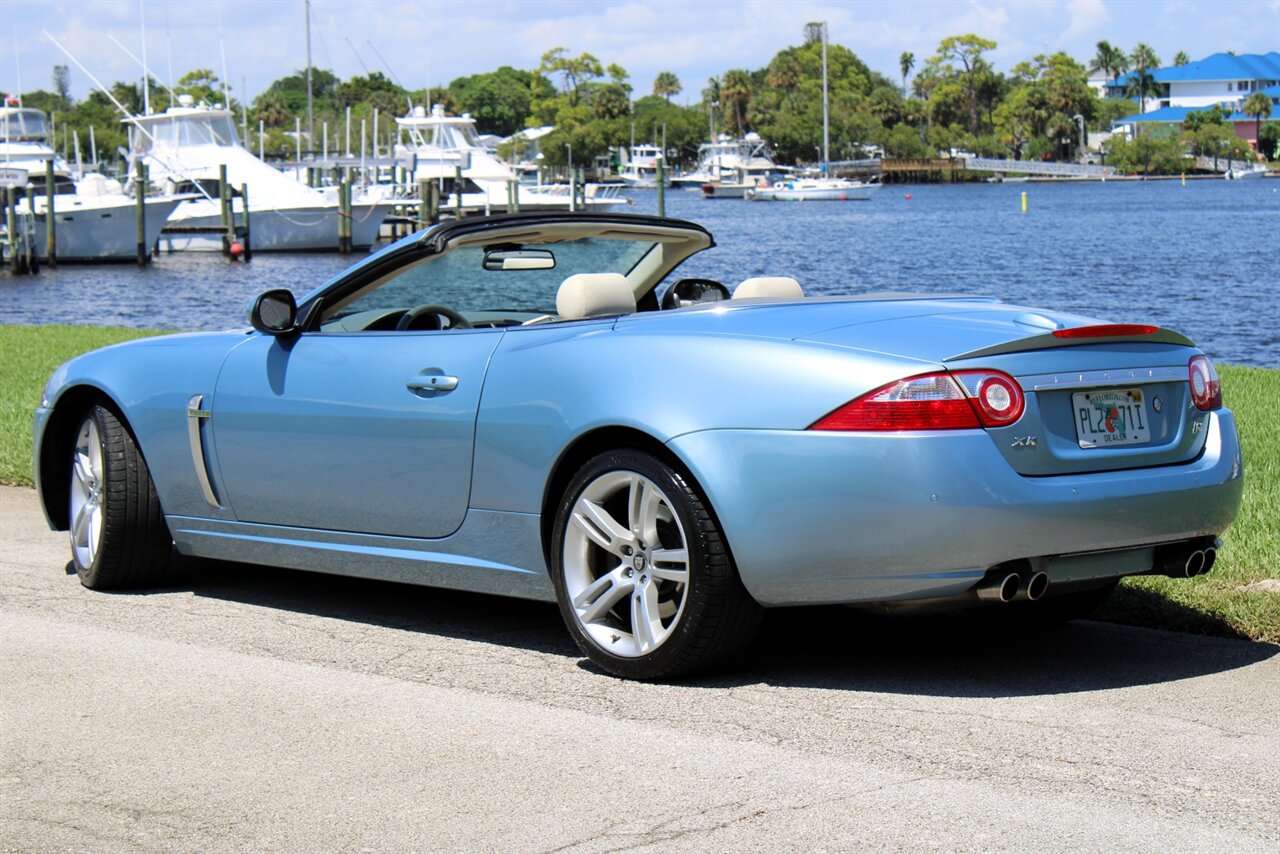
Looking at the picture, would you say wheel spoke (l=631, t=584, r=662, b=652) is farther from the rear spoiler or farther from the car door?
the rear spoiler

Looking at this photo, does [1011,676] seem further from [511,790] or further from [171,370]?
[171,370]

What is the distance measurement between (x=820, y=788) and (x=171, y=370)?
11.2ft

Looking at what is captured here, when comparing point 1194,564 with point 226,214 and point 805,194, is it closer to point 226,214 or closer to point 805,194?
point 226,214

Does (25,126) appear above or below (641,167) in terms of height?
below

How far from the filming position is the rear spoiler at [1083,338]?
15.5ft

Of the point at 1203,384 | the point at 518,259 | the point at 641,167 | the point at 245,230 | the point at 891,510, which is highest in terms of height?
the point at 641,167

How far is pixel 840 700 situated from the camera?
4.84 meters

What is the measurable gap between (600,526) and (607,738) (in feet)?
2.57

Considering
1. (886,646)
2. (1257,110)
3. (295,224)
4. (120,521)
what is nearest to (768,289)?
(886,646)

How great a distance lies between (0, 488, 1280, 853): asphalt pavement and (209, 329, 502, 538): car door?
1.43 ft

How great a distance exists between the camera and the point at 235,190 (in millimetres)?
61562

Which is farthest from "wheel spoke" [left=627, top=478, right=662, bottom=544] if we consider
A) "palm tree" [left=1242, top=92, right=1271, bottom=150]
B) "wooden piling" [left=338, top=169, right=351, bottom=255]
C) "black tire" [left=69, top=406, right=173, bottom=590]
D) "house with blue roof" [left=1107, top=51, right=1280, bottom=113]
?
"house with blue roof" [left=1107, top=51, right=1280, bottom=113]

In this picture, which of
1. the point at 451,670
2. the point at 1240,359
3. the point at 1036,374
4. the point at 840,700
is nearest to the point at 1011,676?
the point at 840,700

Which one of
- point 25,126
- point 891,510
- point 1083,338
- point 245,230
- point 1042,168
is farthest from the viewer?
point 1042,168
